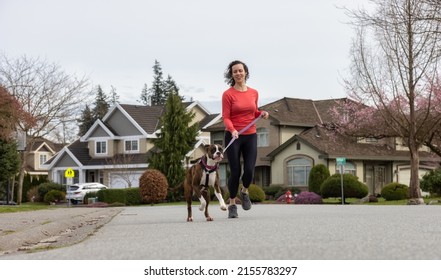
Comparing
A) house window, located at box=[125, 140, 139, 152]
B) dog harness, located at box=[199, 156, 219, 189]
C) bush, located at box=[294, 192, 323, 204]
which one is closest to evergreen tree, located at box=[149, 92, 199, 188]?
house window, located at box=[125, 140, 139, 152]

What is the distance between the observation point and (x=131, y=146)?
66438 mm

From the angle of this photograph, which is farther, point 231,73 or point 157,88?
point 157,88

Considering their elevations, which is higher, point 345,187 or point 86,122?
point 86,122

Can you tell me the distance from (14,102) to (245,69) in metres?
16.5

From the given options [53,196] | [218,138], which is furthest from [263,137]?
[53,196]

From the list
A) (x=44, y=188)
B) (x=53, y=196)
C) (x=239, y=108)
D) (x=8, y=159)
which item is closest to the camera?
(x=239, y=108)

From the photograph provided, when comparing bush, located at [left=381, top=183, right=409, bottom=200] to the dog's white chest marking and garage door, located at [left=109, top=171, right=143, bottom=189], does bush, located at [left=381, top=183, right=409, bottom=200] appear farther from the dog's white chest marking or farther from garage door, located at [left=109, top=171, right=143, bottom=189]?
the dog's white chest marking

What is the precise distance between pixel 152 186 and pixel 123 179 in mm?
21002

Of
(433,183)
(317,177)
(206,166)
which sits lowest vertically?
(206,166)

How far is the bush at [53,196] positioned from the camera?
59.0 meters

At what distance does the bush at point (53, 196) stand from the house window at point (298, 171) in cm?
1793

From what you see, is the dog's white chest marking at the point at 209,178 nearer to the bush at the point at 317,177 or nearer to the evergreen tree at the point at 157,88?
the bush at the point at 317,177

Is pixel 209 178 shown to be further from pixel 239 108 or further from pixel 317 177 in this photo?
pixel 317 177

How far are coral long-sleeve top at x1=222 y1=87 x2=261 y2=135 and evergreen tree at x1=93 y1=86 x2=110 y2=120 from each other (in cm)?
10474
